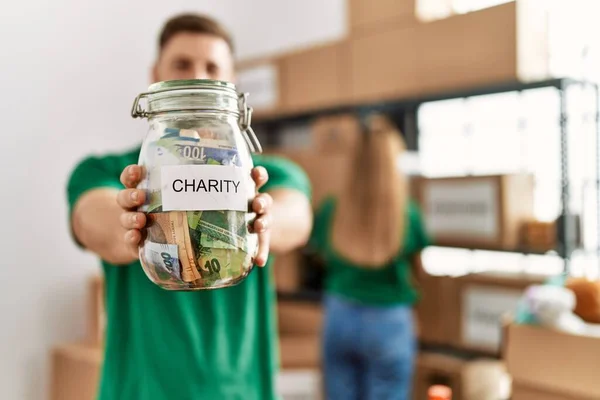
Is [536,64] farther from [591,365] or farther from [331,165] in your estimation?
[591,365]

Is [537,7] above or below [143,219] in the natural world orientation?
above

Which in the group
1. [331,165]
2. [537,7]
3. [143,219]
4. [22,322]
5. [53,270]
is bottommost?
[22,322]

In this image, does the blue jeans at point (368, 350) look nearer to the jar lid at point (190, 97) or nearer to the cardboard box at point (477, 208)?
the cardboard box at point (477, 208)

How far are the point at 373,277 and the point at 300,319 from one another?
2.21ft

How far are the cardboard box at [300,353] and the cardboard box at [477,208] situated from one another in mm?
721

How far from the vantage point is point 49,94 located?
2.28m

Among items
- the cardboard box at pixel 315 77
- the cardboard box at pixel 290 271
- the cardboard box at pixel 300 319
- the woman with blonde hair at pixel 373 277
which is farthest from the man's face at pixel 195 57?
the cardboard box at pixel 290 271

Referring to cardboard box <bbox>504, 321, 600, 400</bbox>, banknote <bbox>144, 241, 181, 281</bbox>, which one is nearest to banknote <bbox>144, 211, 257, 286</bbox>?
banknote <bbox>144, 241, 181, 281</bbox>

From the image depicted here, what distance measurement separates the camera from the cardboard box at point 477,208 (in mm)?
2172

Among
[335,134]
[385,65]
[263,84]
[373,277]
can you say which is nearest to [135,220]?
[373,277]

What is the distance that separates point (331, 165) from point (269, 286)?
157cm

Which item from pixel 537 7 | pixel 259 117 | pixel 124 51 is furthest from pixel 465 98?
pixel 124 51

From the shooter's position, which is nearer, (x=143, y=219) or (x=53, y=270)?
(x=143, y=219)

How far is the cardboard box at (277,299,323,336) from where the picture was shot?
276 centimetres
